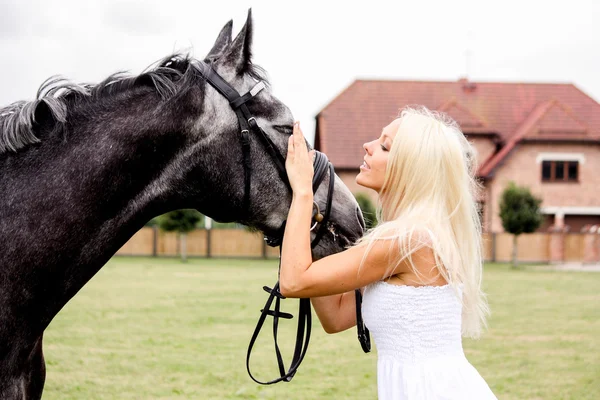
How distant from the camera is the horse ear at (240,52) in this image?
2693 mm

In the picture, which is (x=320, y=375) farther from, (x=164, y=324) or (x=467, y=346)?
(x=164, y=324)

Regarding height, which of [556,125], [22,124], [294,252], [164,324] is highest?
[556,125]

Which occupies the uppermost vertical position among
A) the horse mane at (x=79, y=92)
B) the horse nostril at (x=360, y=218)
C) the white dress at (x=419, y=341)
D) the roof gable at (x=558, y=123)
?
the roof gable at (x=558, y=123)

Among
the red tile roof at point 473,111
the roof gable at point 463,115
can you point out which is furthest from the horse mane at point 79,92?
the roof gable at point 463,115

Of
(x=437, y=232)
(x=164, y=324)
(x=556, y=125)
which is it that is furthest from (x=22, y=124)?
(x=556, y=125)

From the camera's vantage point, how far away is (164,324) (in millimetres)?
12227

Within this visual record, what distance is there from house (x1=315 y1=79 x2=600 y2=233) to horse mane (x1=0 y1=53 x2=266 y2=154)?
3281cm

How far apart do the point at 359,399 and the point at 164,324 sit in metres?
5.92

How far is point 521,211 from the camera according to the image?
103ft

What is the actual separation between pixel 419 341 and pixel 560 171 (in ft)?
122

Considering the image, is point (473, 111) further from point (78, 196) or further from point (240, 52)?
point (78, 196)

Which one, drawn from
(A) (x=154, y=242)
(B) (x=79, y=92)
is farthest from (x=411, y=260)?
(A) (x=154, y=242)

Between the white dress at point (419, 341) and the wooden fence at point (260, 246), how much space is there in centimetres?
3217

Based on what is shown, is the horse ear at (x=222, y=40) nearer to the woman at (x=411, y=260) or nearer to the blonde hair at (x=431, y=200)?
the woman at (x=411, y=260)
